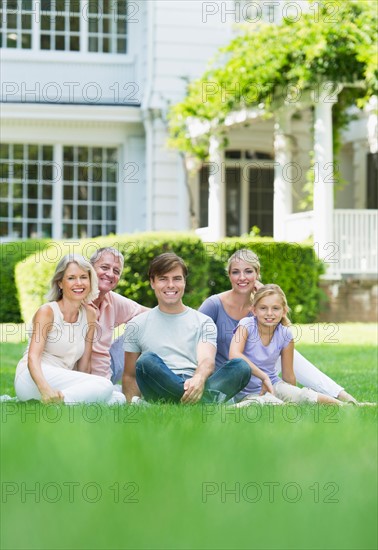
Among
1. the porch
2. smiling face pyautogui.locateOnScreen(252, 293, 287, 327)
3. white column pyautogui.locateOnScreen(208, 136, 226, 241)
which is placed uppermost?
white column pyautogui.locateOnScreen(208, 136, 226, 241)

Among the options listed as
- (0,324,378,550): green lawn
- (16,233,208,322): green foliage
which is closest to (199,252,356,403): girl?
(0,324,378,550): green lawn

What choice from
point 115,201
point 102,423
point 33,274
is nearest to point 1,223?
point 115,201

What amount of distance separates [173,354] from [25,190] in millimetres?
12893

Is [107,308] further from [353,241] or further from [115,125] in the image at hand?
[115,125]

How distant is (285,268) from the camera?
15383 mm

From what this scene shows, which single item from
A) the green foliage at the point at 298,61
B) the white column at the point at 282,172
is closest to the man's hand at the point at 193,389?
the green foliage at the point at 298,61

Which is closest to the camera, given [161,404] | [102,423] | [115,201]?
[102,423]

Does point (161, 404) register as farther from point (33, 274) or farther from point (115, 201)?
point (115, 201)

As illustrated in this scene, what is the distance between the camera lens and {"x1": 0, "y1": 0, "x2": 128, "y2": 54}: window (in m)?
19.2

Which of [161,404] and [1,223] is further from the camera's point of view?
[1,223]

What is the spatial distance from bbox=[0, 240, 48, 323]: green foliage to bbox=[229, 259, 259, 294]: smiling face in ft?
30.2

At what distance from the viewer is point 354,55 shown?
15.1 metres

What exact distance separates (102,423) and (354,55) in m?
11.0

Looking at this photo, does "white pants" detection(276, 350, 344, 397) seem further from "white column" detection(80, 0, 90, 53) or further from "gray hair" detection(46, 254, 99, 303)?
"white column" detection(80, 0, 90, 53)
